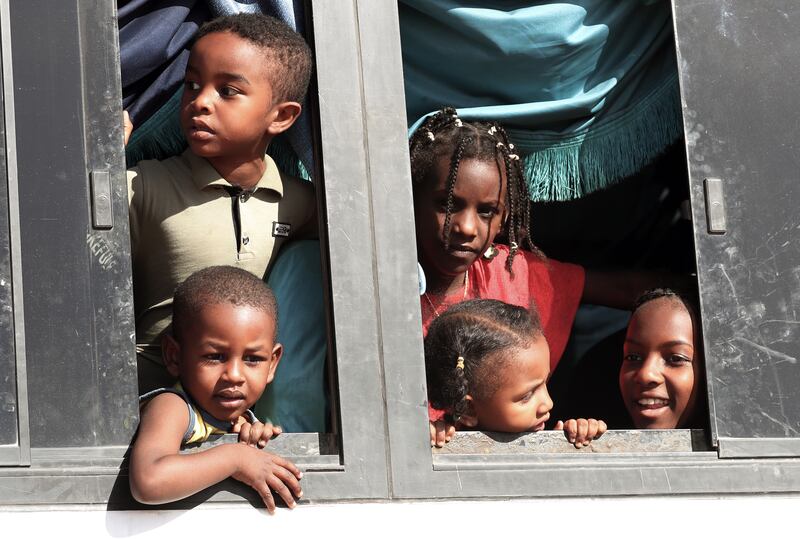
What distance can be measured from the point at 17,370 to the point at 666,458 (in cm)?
152

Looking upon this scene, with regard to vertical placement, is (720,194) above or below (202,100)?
below

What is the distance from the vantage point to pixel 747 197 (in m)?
4.38

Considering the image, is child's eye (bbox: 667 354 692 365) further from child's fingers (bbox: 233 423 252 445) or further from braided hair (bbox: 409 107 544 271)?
child's fingers (bbox: 233 423 252 445)

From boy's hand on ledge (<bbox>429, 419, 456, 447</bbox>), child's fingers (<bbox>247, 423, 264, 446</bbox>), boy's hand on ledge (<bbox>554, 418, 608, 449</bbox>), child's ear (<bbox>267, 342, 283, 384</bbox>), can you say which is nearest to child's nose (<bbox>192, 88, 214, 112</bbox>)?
child's ear (<bbox>267, 342, 283, 384</bbox>)

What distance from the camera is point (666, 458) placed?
13.6 ft

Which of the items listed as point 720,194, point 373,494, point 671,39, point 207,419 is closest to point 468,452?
point 373,494

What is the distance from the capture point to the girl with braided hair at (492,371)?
4.26m

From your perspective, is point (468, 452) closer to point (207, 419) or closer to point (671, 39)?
point (207, 419)

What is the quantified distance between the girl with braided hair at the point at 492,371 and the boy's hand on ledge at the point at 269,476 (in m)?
0.54

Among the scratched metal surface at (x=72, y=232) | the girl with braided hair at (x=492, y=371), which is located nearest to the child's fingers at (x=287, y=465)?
the scratched metal surface at (x=72, y=232)

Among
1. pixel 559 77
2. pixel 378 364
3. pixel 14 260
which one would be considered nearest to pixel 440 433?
pixel 378 364

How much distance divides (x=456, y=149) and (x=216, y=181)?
2.36 feet

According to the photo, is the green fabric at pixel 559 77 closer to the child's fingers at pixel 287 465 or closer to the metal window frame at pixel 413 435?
the metal window frame at pixel 413 435

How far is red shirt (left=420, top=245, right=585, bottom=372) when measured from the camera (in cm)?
475
